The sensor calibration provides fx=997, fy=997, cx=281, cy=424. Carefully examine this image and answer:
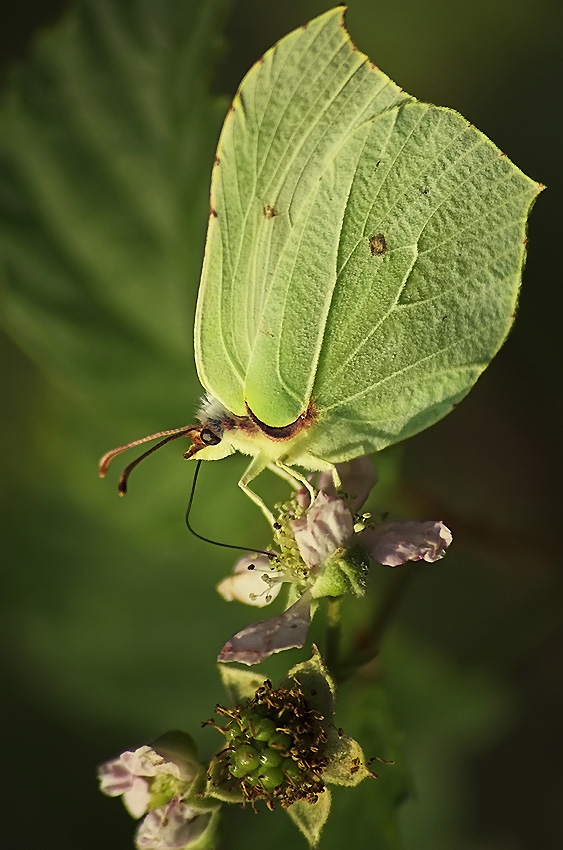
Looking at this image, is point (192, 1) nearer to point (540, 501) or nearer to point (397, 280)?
point (397, 280)

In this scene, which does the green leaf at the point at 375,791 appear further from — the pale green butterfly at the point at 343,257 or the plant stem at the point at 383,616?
the pale green butterfly at the point at 343,257

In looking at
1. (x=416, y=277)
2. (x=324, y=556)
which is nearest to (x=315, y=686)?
(x=324, y=556)

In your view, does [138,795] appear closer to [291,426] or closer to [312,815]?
[312,815]

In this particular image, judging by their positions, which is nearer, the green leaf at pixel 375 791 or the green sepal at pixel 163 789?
the green sepal at pixel 163 789

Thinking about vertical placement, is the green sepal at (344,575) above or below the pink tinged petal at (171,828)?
above

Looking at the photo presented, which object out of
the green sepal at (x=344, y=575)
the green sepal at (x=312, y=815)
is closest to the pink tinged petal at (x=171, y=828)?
the green sepal at (x=312, y=815)

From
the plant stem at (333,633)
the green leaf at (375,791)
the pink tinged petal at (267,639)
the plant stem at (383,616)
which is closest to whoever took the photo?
the pink tinged petal at (267,639)

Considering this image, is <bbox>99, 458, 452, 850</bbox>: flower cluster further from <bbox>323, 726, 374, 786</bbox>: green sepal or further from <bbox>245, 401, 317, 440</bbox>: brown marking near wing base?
<bbox>245, 401, 317, 440</bbox>: brown marking near wing base

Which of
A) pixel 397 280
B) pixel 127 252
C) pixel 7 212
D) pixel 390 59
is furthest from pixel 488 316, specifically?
pixel 390 59
